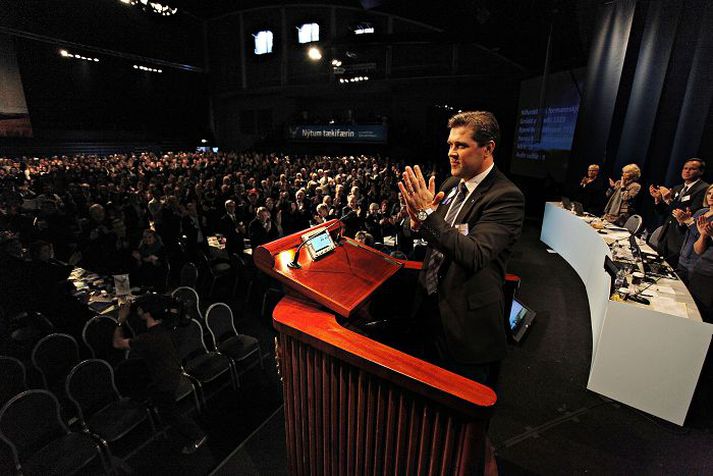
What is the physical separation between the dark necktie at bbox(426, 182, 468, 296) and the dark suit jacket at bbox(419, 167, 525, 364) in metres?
0.07

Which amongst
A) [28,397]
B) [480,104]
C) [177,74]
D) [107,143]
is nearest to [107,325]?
[28,397]

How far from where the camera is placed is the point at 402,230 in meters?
5.90

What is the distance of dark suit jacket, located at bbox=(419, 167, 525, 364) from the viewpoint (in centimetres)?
153

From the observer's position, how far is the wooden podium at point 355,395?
1.14 m

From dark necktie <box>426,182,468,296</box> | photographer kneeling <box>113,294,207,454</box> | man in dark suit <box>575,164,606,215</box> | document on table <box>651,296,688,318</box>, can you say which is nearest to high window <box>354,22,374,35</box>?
man in dark suit <box>575,164,606,215</box>

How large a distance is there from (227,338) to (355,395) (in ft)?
10.3

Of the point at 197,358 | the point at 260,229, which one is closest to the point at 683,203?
the point at 260,229

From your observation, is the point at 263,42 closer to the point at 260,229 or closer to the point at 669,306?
the point at 260,229

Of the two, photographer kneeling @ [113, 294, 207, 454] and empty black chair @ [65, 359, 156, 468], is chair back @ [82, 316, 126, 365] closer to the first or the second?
empty black chair @ [65, 359, 156, 468]

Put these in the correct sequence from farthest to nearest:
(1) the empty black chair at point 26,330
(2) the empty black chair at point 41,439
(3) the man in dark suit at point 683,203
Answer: (3) the man in dark suit at point 683,203 < (1) the empty black chair at point 26,330 < (2) the empty black chair at point 41,439

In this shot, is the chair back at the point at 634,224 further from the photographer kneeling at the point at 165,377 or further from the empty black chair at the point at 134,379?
the empty black chair at the point at 134,379

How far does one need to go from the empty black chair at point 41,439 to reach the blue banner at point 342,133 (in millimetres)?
17389

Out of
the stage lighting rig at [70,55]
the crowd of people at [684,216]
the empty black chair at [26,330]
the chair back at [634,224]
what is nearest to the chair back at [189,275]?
the empty black chair at [26,330]

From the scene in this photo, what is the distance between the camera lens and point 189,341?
12.6 feet
